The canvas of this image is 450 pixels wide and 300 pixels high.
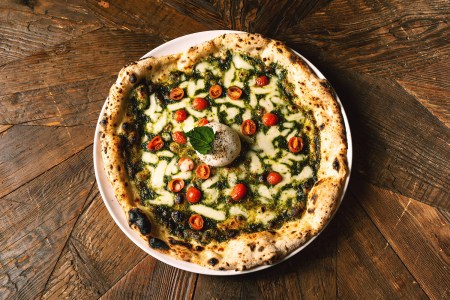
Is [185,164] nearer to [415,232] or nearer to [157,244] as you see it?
[157,244]

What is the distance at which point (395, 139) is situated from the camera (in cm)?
450

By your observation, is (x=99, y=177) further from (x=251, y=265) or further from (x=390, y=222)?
(x=390, y=222)

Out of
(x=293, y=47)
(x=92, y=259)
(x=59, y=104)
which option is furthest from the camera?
(x=59, y=104)

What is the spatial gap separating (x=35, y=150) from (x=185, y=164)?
1633 mm

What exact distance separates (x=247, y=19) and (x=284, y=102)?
3.35ft

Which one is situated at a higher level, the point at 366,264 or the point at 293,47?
the point at 293,47

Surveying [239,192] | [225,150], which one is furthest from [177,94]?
[239,192]

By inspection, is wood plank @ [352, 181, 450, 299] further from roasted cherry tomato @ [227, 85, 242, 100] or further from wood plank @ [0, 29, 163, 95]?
wood plank @ [0, 29, 163, 95]

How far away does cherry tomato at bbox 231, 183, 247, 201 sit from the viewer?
13.8ft

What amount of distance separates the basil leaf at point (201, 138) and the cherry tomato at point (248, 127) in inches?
17.8

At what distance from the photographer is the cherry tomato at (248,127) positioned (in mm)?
4336

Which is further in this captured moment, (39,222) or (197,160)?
(39,222)

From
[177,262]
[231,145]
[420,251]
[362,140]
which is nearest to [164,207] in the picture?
[177,262]

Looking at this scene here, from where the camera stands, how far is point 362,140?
4504mm
